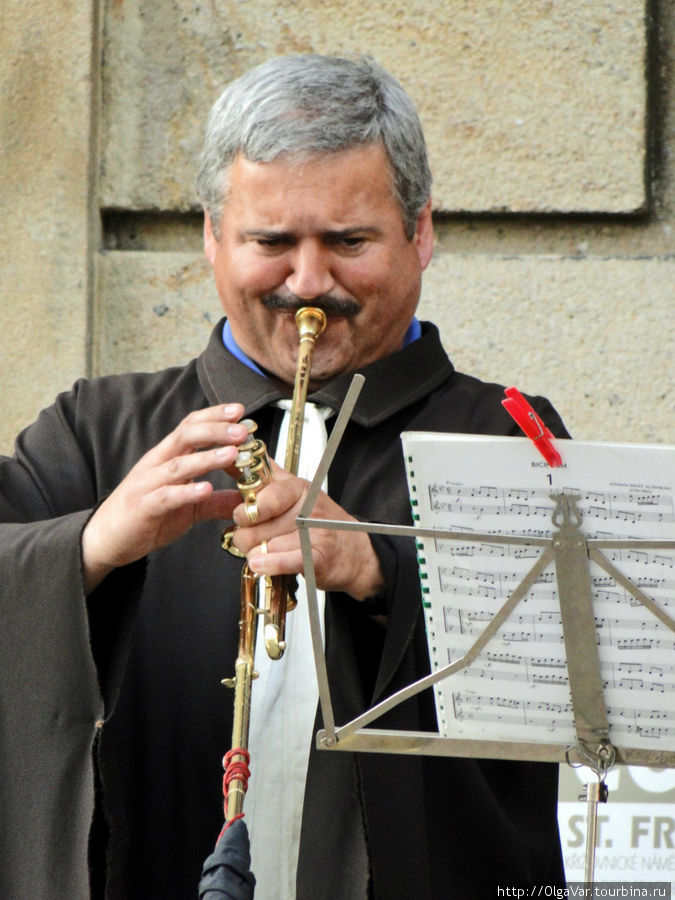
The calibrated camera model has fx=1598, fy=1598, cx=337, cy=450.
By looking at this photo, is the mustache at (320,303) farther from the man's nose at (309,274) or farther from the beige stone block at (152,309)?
the beige stone block at (152,309)

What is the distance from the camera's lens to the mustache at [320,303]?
2.71 m

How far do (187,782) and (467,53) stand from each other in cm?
200

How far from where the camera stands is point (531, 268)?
12.4 ft

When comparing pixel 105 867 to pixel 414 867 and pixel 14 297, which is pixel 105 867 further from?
pixel 14 297

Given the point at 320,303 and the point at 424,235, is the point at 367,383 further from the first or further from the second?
the point at 424,235

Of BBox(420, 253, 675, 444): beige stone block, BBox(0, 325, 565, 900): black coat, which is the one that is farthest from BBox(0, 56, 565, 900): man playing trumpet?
BBox(420, 253, 675, 444): beige stone block

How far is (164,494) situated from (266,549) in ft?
0.54

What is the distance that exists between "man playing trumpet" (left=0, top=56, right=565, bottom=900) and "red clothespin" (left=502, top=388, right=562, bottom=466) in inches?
14.1

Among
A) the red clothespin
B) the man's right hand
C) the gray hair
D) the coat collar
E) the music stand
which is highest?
the gray hair

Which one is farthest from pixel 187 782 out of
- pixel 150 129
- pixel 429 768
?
pixel 150 129

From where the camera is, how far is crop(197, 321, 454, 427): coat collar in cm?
278

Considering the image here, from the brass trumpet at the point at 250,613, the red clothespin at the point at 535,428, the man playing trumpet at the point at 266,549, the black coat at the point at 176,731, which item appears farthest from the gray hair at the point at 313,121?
the red clothespin at the point at 535,428

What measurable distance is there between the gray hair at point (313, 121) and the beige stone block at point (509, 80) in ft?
3.07

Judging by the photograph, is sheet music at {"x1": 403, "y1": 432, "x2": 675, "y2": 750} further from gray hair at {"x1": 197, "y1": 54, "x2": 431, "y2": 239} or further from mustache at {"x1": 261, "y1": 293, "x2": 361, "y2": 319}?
gray hair at {"x1": 197, "y1": 54, "x2": 431, "y2": 239}
